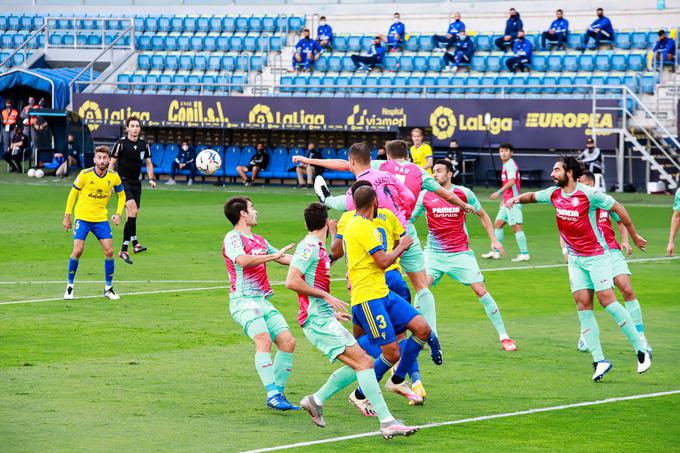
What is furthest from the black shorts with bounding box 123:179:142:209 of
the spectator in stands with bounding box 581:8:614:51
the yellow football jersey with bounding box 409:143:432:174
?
the spectator in stands with bounding box 581:8:614:51

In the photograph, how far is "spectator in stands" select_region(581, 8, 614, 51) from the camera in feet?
125

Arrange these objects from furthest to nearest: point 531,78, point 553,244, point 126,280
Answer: point 531,78 < point 553,244 < point 126,280

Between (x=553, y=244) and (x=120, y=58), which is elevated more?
(x=120, y=58)

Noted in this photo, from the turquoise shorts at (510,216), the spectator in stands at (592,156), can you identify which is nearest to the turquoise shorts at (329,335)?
the turquoise shorts at (510,216)

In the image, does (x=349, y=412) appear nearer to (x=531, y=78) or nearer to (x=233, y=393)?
(x=233, y=393)

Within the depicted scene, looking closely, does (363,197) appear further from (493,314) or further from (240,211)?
(493,314)

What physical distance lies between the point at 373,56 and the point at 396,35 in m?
1.64

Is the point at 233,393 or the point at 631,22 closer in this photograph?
the point at 233,393

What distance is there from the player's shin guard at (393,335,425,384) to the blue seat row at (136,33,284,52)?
35.1 m

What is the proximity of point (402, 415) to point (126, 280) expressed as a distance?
31.5 feet

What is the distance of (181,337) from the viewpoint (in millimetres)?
13812

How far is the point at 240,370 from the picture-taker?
11961 millimetres

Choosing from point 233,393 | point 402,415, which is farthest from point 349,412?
point 233,393

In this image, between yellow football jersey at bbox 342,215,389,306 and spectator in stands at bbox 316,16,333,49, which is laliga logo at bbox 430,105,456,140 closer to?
spectator in stands at bbox 316,16,333,49
